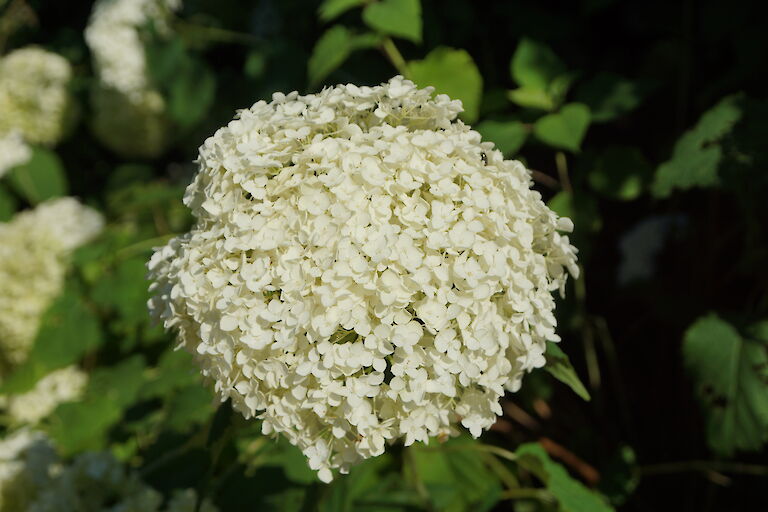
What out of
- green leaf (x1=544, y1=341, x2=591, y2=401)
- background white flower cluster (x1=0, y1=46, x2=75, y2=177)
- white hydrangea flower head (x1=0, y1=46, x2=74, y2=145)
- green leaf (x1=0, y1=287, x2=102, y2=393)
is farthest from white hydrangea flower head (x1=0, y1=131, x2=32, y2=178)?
green leaf (x1=544, y1=341, x2=591, y2=401)

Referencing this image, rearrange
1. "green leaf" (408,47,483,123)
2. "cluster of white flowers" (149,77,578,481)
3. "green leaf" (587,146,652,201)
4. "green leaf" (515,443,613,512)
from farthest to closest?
"green leaf" (587,146,652,201) → "green leaf" (408,47,483,123) → "green leaf" (515,443,613,512) → "cluster of white flowers" (149,77,578,481)

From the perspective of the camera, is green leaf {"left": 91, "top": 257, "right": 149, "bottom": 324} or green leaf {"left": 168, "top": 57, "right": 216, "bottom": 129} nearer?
green leaf {"left": 91, "top": 257, "right": 149, "bottom": 324}

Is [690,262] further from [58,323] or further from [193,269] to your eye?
[58,323]

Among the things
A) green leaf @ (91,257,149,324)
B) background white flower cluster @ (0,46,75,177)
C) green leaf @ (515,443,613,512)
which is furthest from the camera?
background white flower cluster @ (0,46,75,177)

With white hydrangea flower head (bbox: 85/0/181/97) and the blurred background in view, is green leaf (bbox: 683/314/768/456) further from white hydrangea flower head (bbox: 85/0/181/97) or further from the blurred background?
white hydrangea flower head (bbox: 85/0/181/97)

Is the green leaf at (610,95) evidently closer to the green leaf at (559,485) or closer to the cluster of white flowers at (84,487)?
the green leaf at (559,485)

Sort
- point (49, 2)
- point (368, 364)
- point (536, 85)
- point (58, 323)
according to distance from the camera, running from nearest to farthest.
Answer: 1. point (368, 364)
2. point (536, 85)
3. point (58, 323)
4. point (49, 2)

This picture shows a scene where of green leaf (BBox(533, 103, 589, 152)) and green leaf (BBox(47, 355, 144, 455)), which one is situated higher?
green leaf (BBox(533, 103, 589, 152))

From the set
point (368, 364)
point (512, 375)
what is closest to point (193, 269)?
point (368, 364)

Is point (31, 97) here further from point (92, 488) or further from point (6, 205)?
point (92, 488)
